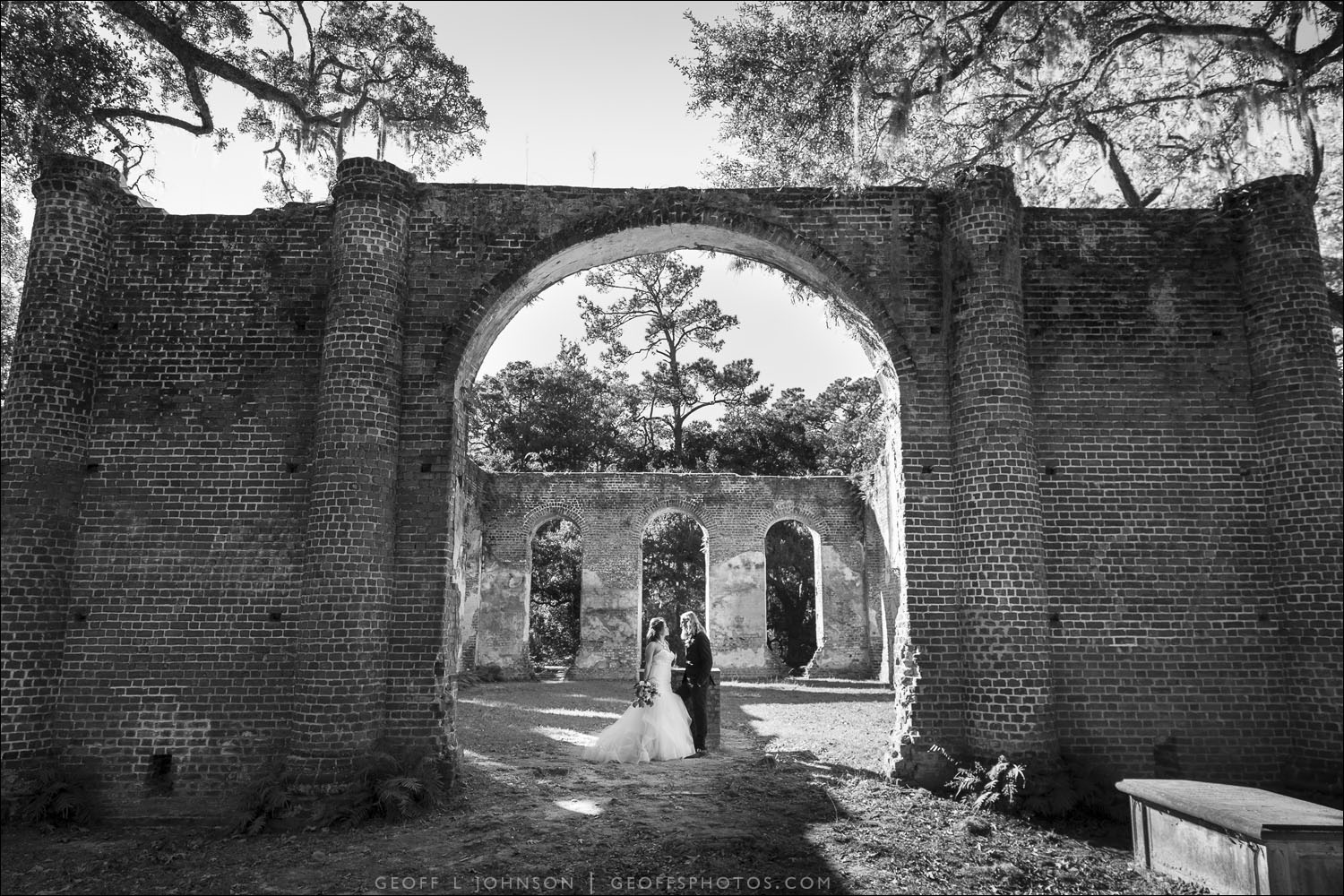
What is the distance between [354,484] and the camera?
7.70 metres

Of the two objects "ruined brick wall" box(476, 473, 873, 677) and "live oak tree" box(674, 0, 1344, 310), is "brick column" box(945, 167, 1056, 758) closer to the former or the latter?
"live oak tree" box(674, 0, 1344, 310)

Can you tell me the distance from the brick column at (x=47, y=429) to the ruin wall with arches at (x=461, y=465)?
27mm

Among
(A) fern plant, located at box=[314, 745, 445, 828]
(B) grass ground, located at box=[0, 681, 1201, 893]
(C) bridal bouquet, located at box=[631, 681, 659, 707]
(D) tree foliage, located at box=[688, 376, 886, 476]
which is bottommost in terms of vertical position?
(B) grass ground, located at box=[0, 681, 1201, 893]

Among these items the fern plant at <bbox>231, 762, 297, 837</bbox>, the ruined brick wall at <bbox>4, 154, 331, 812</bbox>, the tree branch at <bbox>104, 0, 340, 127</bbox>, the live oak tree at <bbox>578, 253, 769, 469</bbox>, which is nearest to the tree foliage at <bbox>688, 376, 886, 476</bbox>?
the live oak tree at <bbox>578, 253, 769, 469</bbox>

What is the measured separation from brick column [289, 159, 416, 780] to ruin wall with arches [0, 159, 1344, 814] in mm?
27

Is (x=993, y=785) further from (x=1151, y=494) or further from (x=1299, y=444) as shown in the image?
(x=1299, y=444)

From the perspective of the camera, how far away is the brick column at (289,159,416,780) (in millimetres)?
7324

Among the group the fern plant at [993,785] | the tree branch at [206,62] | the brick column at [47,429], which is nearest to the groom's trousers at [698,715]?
the fern plant at [993,785]

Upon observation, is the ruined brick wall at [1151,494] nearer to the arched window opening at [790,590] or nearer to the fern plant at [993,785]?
the fern plant at [993,785]

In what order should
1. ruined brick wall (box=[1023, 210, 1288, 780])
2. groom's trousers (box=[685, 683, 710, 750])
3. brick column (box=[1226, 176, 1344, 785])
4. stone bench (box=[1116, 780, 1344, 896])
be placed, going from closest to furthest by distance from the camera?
stone bench (box=[1116, 780, 1344, 896]) → brick column (box=[1226, 176, 1344, 785]) → ruined brick wall (box=[1023, 210, 1288, 780]) → groom's trousers (box=[685, 683, 710, 750])

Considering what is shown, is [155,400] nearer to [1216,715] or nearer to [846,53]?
[846,53]

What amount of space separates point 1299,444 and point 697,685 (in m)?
6.64

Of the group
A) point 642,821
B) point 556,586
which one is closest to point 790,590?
point 556,586

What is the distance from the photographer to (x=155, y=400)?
8.20m
